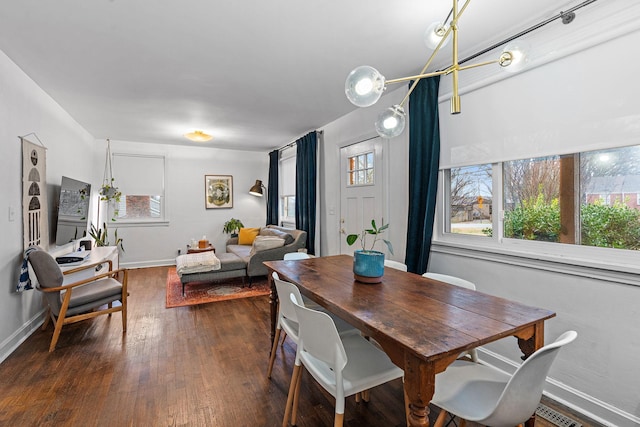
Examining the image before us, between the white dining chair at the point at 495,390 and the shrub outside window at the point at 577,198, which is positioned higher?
the shrub outside window at the point at 577,198

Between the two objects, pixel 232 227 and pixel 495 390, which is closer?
pixel 495 390

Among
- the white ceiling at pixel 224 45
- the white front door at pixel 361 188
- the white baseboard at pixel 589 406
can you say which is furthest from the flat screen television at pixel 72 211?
the white baseboard at pixel 589 406

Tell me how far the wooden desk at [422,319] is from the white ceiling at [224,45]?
1.75 meters

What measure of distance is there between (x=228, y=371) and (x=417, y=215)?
6.84 feet

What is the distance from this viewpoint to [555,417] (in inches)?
70.1

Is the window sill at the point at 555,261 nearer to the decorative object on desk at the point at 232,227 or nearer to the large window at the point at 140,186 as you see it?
the decorative object on desk at the point at 232,227

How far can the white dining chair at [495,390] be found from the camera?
3.57 feet

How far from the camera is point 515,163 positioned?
7.54ft

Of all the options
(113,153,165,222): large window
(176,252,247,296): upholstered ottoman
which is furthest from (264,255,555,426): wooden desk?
(113,153,165,222): large window

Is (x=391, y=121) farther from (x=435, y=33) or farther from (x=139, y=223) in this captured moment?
(x=139, y=223)

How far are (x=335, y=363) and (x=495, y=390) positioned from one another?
2.42ft

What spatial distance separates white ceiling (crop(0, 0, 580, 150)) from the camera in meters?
1.91

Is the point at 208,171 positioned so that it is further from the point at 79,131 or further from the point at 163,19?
the point at 163,19

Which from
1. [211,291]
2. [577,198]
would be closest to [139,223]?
[211,291]
